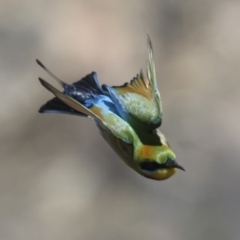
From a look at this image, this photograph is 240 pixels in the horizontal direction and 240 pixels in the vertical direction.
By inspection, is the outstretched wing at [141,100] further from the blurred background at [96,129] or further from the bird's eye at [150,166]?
the blurred background at [96,129]

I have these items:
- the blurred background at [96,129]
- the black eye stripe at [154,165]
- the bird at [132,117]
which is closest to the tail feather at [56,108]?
the bird at [132,117]

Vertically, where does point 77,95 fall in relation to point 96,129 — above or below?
below

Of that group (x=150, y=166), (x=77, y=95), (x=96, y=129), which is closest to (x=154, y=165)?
(x=150, y=166)

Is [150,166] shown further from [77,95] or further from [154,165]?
[77,95]

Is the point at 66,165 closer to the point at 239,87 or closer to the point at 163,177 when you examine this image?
the point at 239,87

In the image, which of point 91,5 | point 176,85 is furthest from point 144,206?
point 91,5
